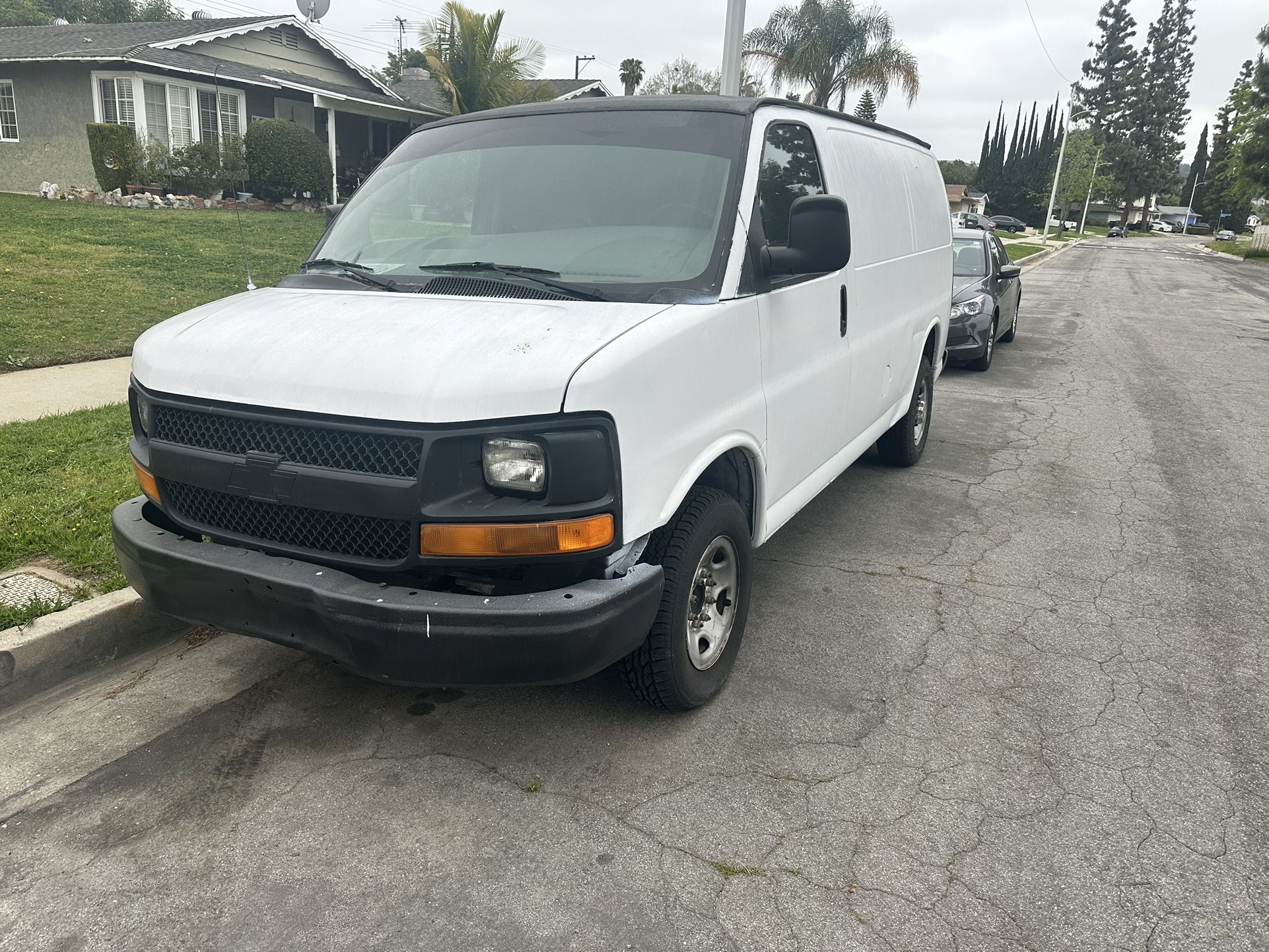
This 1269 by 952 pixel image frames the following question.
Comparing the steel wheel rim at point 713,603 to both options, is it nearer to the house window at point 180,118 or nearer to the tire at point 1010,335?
the tire at point 1010,335

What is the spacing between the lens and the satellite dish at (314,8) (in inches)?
813

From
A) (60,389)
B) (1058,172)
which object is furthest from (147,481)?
(1058,172)

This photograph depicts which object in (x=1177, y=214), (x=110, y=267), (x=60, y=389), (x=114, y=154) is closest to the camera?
(x=60, y=389)

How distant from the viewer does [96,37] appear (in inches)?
984

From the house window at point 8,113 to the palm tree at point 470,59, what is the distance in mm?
10458

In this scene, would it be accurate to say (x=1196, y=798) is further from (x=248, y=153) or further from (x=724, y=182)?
(x=248, y=153)

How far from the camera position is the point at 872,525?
584 cm

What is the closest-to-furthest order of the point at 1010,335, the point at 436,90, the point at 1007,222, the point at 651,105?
the point at 651,105, the point at 1010,335, the point at 1007,222, the point at 436,90

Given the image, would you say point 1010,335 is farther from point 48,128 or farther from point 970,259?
point 48,128

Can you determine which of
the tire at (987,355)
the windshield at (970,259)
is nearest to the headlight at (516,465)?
the tire at (987,355)

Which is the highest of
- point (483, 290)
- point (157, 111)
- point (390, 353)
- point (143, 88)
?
point (143, 88)

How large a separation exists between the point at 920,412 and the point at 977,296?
5.05 metres

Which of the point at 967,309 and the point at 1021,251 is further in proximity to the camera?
the point at 1021,251

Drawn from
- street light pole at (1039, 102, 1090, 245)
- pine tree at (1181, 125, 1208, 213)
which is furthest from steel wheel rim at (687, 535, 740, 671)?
pine tree at (1181, 125, 1208, 213)
